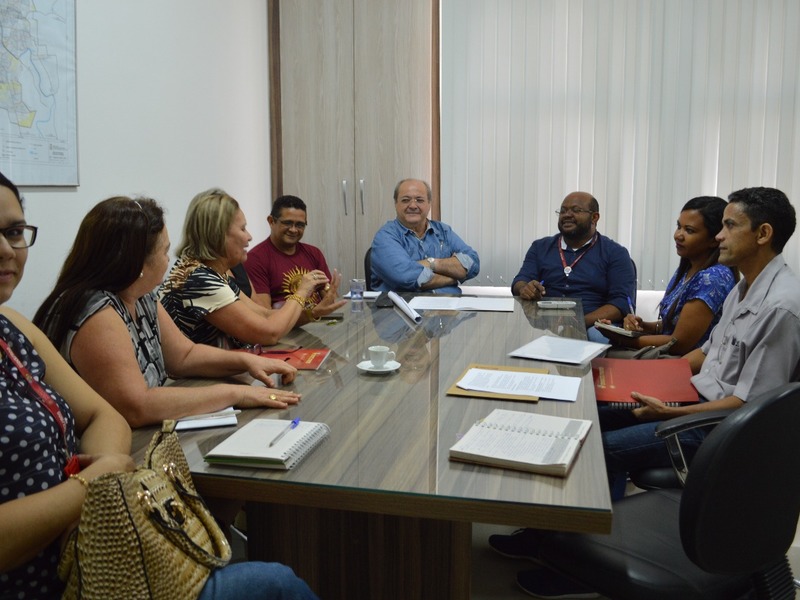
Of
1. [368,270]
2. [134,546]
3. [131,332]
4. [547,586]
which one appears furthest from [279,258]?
[134,546]

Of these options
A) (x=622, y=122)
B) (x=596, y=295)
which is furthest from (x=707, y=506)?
(x=622, y=122)

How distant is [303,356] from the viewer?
2316mm

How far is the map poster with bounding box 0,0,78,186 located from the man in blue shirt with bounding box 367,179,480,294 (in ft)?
5.58

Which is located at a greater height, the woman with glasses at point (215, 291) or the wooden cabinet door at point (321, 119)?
the wooden cabinet door at point (321, 119)

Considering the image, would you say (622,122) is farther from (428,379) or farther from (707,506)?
(707,506)

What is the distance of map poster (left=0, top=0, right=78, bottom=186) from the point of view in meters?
2.60

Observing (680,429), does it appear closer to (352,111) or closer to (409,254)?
(409,254)

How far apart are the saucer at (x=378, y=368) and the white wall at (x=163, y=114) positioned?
4.75 ft

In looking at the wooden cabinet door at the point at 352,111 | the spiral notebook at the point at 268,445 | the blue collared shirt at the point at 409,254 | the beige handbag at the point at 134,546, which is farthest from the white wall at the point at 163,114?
the beige handbag at the point at 134,546

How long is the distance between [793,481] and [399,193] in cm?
317

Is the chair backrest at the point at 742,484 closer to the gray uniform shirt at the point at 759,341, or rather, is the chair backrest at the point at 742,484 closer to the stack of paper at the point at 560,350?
the gray uniform shirt at the point at 759,341

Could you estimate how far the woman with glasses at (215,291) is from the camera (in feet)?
7.81

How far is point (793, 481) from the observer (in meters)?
1.47

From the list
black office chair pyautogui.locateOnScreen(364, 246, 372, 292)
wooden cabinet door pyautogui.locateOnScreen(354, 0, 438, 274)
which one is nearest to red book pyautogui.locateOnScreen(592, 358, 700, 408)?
black office chair pyautogui.locateOnScreen(364, 246, 372, 292)
